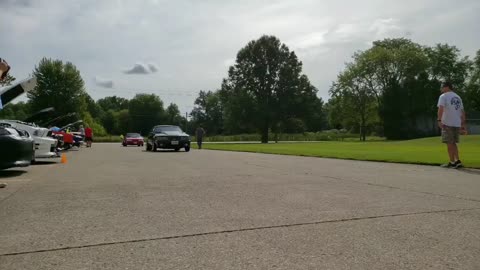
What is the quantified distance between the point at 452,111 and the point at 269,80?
214ft

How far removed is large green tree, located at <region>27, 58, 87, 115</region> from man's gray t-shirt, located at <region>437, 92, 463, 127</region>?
6739 centimetres

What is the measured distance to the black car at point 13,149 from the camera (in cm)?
1001

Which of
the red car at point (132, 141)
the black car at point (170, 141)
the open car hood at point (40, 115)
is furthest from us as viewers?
the red car at point (132, 141)

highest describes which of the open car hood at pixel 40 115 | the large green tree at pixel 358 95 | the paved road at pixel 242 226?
the large green tree at pixel 358 95

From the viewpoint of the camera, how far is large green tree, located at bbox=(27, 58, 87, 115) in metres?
71.6

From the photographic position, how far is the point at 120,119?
14275cm

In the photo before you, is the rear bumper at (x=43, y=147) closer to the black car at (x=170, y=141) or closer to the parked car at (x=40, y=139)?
the parked car at (x=40, y=139)

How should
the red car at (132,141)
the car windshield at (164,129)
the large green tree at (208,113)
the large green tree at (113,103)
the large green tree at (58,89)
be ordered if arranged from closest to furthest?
the car windshield at (164,129) → the red car at (132,141) → the large green tree at (58,89) → the large green tree at (208,113) → the large green tree at (113,103)

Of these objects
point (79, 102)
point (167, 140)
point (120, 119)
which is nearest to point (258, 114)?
point (79, 102)

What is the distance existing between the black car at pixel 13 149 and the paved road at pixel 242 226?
209 cm

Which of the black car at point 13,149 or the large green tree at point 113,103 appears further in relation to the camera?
the large green tree at point 113,103

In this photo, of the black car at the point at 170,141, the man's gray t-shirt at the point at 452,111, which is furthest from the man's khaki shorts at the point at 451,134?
the black car at the point at 170,141

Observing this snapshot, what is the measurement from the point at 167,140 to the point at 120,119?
4781 inches

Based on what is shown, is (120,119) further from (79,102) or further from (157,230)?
Answer: (157,230)
